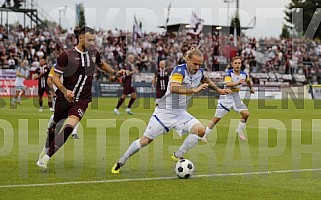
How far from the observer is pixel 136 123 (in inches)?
961

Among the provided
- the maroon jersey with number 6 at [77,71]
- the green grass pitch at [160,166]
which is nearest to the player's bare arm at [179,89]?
the green grass pitch at [160,166]

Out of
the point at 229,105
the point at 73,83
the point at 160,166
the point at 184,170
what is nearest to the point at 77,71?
the point at 73,83

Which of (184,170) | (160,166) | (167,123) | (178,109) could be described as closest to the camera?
(184,170)

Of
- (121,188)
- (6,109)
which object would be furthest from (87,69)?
(6,109)

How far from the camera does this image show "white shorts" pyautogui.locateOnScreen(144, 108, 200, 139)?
12.0 metres

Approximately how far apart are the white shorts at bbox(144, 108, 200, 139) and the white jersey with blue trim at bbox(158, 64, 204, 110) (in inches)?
5.3

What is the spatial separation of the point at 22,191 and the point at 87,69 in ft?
10.5

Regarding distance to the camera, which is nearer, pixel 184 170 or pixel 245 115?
pixel 184 170

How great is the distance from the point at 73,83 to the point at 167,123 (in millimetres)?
1853

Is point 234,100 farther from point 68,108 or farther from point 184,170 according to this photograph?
point 184,170

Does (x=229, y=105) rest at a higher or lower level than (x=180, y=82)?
lower

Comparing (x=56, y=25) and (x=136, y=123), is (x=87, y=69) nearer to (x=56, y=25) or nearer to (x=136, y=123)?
(x=136, y=123)

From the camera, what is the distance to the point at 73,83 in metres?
12.4

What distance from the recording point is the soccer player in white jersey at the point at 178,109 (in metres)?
11.9
